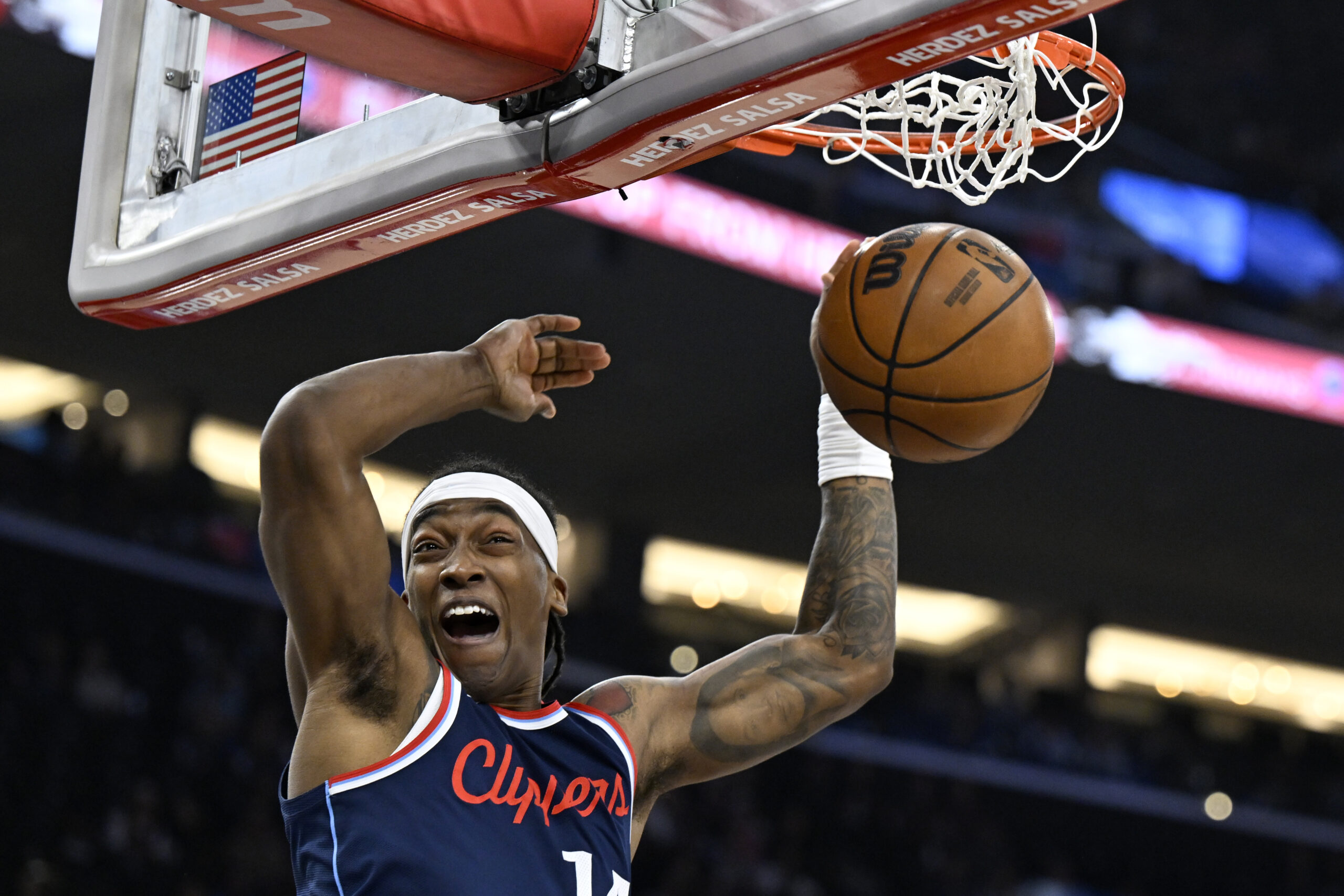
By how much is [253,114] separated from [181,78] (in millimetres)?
259

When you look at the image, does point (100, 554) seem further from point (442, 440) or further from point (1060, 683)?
point (1060, 683)

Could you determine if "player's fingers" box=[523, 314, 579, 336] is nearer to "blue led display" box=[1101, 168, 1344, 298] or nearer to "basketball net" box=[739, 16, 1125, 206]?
"basketball net" box=[739, 16, 1125, 206]

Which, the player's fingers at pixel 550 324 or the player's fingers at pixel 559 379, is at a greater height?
the player's fingers at pixel 550 324

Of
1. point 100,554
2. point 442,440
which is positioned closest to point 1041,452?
point 442,440

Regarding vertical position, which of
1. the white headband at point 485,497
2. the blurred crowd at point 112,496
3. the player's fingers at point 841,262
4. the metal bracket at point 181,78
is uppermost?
the metal bracket at point 181,78

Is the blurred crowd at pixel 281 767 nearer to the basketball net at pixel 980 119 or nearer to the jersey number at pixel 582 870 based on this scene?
the jersey number at pixel 582 870

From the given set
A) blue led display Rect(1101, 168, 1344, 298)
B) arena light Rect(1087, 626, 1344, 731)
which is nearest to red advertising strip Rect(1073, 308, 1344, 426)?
blue led display Rect(1101, 168, 1344, 298)

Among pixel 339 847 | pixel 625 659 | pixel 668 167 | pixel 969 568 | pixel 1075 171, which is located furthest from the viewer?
pixel 969 568

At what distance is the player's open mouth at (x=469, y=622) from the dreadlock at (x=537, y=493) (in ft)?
0.45

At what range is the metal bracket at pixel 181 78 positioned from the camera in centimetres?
300

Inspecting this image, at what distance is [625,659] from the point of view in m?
12.9

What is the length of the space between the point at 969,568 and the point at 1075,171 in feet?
13.3

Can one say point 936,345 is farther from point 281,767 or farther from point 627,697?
point 281,767

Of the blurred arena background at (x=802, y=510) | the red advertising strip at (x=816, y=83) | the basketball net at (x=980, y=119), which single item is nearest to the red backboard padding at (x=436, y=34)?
the red advertising strip at (x=816, y=83)
